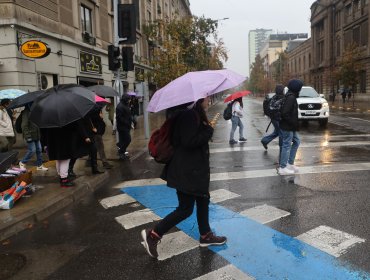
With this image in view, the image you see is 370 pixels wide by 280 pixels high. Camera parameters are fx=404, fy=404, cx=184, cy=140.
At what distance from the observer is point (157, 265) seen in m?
4.09

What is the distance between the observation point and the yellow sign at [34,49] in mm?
12859

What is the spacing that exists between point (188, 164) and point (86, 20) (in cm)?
1836

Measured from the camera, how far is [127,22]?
12.3m

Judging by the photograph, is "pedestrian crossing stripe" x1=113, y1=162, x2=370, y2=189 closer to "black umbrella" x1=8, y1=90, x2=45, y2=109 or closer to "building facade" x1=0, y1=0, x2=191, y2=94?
"black umbrella" x1=8, y1=90, x2=45, y2=109

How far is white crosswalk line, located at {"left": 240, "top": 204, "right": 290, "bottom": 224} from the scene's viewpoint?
17.6ft

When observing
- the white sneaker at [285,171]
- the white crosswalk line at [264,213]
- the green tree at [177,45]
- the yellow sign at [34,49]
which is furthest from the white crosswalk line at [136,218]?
the green tree at [177,45]

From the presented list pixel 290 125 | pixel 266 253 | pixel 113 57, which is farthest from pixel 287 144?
pixel 113 57

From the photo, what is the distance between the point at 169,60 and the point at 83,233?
2323 centimetres

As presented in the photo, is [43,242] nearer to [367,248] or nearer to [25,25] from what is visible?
[367,248]

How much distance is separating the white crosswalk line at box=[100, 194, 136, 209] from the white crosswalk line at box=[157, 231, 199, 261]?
1865 mm

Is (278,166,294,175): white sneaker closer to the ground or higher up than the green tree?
closer to the ground

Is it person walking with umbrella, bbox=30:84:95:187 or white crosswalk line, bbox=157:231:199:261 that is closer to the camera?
white crosswalk line, bbox=157:231:199:261

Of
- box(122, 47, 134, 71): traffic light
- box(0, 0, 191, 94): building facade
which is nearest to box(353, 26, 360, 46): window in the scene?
box(0, 0, 191, 94): building facade

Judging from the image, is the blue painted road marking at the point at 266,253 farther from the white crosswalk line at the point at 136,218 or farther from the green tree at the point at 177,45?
the green tree at the point at 177,45
